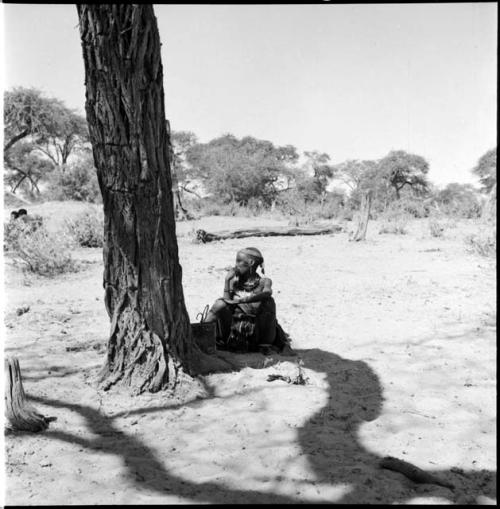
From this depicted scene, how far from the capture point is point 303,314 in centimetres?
636

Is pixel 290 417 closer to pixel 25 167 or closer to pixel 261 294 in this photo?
pixel 261 294

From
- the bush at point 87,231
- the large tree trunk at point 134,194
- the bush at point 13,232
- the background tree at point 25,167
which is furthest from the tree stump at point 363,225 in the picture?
the background tree at point 25,167

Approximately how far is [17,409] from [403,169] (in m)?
31.9

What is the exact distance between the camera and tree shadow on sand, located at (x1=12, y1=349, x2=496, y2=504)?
253cm

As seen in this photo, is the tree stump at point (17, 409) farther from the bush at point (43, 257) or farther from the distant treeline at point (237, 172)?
the distant treeline at point (237, 172)

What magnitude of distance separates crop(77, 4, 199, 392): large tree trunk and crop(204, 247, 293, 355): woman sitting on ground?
2.61 feet

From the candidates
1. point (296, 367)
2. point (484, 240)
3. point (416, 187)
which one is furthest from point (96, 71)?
point (416, 187)

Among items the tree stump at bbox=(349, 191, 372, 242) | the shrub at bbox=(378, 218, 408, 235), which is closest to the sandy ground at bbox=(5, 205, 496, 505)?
the tree stump at bbox=(349, 191, 372, 242)

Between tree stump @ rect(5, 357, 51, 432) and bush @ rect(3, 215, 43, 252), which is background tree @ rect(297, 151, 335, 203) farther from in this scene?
tree stump @ rect(5, 357, 51, 432)

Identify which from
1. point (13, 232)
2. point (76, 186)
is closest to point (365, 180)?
point (76, 186)

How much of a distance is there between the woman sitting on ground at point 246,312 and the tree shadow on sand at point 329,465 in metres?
0.99

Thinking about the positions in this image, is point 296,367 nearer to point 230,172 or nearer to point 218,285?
point 218,285

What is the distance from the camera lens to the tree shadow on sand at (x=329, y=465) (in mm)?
2533

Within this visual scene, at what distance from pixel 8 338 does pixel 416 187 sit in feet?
107
